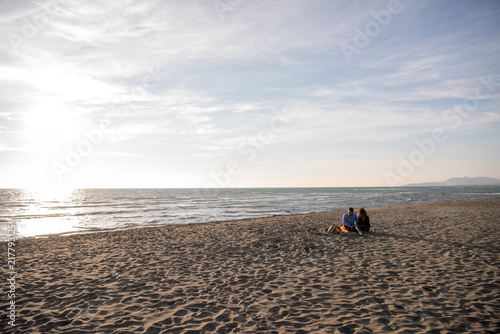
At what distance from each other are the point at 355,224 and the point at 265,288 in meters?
9.00

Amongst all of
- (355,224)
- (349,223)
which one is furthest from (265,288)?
(355,224)

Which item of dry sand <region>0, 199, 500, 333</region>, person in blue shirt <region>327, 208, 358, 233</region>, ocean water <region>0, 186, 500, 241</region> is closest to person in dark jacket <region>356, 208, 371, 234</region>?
person in blue shirt <region>327, 208, 358, 233</region>

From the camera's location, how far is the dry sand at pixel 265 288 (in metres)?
5.12

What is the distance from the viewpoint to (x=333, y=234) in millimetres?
13906

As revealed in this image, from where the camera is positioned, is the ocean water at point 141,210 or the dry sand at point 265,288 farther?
the ocean water at point 141,210

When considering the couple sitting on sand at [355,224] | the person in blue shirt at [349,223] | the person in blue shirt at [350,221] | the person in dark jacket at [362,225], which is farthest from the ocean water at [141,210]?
the person in dark jacket at [362,225]

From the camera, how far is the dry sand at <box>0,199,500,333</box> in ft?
16.8

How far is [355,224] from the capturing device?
14281 millimetres

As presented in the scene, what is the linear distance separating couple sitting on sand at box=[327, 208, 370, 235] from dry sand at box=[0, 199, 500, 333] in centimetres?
223

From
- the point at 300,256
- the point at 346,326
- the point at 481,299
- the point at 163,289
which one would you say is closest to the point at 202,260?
the point at 163,289

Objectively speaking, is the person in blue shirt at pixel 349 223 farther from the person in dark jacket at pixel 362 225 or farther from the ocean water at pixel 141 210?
the ocean water at pixel 141 210

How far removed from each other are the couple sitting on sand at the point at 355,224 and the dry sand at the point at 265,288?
2.23 metres

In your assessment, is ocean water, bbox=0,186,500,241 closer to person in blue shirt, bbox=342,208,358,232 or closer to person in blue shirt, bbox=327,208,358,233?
person in blue shirt, bbox=327,208,358,233

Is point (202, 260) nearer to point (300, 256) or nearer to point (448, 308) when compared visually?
point (300, 256)
